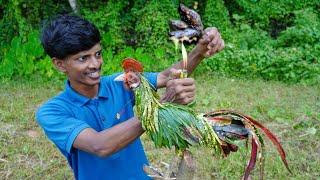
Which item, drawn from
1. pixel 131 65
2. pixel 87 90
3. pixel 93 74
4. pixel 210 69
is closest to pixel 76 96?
pixel 87 90

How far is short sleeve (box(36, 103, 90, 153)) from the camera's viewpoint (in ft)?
7.83

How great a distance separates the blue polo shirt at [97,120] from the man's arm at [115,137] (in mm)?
227

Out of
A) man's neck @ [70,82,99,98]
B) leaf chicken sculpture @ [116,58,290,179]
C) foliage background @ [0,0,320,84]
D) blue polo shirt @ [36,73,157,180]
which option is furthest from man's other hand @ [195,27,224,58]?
foliage background @ [0,0,320,84]

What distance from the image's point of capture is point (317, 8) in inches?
408

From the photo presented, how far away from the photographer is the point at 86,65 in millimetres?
2508

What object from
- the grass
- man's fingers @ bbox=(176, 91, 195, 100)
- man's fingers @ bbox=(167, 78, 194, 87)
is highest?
man's fingers @ bbox=(167, 78, 194, 87)

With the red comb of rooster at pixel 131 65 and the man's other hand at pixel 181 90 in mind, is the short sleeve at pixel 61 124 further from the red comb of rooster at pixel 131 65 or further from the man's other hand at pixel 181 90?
the man's other hand at pixel 181 90

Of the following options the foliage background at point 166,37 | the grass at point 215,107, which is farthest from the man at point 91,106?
the foliage background at point 166,37

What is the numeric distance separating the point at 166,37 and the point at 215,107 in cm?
283

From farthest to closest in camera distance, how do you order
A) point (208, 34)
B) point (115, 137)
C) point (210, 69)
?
point (210, 69)
point (208, 34)
point (115, 137)

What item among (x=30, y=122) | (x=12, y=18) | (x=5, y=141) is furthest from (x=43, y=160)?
(x=12, y=18)

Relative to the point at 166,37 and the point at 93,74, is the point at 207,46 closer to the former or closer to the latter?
the point at 93,74

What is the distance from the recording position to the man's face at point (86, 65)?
2514 millimetres

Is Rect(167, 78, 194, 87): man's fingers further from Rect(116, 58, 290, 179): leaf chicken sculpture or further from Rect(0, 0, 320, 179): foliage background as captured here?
Rect(0, 0, 320, 179): foliage background
